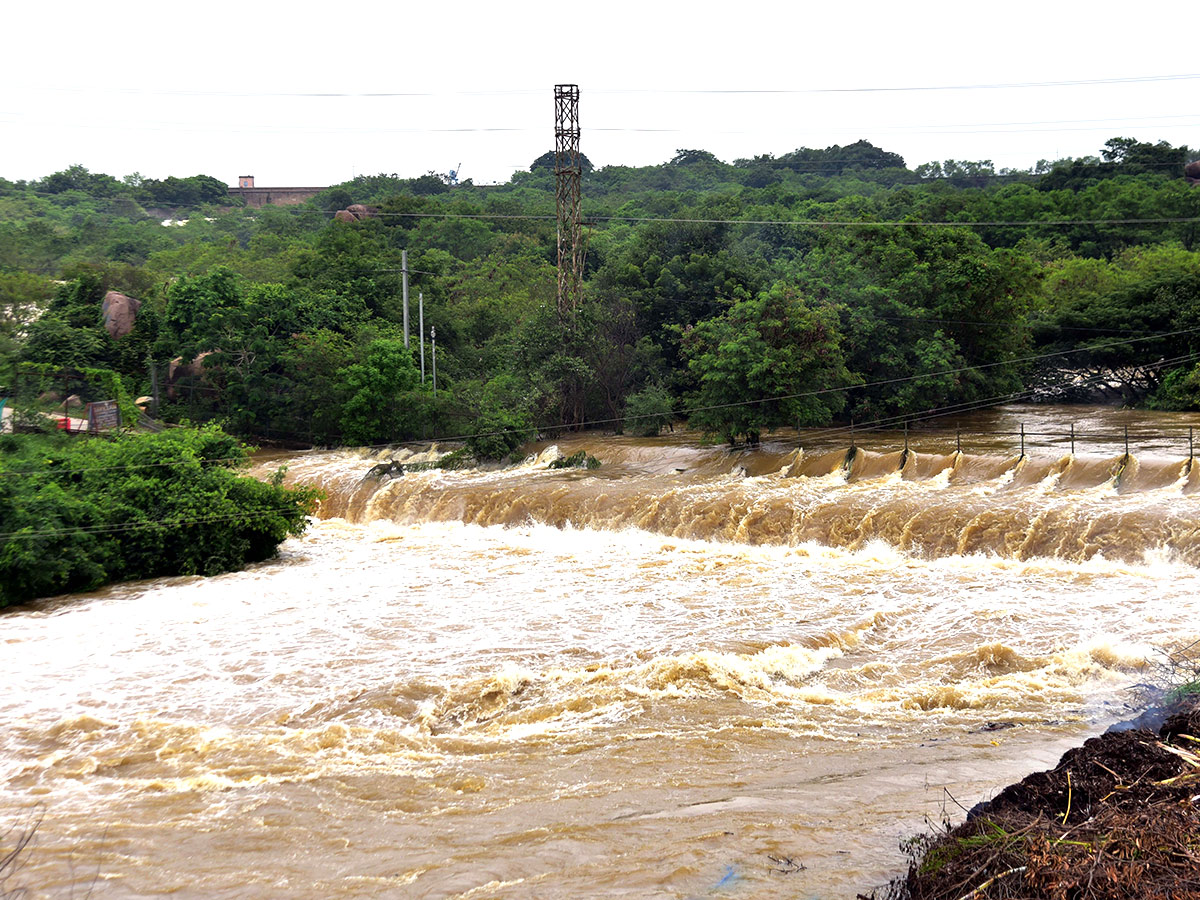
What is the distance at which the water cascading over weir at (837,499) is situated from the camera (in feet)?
53.9

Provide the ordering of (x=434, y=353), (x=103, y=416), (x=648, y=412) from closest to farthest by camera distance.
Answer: (x=103, y=416) → (x=648, y=412) → (x=434, y=353)

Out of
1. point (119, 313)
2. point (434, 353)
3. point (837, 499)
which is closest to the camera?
point (837, 499)

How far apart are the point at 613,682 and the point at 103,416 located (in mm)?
21327

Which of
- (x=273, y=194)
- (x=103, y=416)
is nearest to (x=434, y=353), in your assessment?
(x=103, y=416)

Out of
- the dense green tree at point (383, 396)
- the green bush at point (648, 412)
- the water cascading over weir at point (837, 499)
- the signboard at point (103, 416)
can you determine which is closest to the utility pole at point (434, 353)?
the dense green tree at point (383, 396)

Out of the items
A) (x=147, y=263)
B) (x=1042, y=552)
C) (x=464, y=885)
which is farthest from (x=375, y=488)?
(x=147, y=263)

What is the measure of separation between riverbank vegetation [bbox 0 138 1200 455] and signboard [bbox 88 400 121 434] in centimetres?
223

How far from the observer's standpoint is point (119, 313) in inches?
1404

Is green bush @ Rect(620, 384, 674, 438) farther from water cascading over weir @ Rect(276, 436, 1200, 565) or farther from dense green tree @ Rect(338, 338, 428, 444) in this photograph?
dense green tree @ Rect(338, 338, 428, 444)

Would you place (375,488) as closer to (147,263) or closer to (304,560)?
(304,560)

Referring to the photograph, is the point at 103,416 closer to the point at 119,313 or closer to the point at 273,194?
the point at 119,313

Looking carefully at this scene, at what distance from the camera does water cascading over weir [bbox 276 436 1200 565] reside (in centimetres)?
1644

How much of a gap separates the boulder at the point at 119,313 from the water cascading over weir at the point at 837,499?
44.4 feet

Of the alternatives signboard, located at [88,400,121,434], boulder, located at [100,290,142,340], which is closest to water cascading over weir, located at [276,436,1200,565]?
signboard, located at [88,400,121,434]
